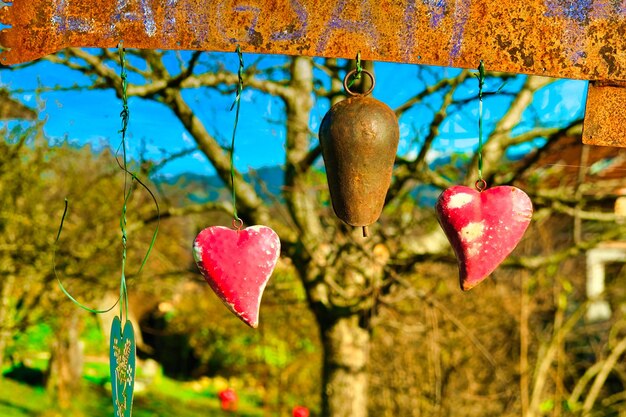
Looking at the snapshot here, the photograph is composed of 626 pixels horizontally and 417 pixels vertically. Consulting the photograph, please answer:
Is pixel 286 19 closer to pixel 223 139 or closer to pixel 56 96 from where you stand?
pixel 223 139

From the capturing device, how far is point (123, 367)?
1443 mm

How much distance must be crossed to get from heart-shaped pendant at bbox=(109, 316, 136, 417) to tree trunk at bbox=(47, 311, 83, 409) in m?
5.10

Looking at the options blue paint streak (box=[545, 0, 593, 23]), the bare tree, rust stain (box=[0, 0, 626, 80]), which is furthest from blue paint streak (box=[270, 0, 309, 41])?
the bare tree

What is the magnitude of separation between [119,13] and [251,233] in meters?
0.52

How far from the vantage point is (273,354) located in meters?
6.51

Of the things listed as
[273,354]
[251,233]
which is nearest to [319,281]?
[251,233]

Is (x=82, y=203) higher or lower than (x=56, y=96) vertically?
lower

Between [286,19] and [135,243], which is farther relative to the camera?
[135,243]

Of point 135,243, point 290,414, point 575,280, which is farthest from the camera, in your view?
point 290,414

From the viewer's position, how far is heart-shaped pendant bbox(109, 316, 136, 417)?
143 centimetres

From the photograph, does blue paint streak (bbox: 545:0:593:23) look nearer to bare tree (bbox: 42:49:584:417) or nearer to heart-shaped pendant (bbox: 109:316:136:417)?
heart-shaped pendant (bbox: 109:316:136:417)

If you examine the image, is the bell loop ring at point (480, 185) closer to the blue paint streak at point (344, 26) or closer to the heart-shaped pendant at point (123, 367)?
the blue paint streak at point (344, 26)

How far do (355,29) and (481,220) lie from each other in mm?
454

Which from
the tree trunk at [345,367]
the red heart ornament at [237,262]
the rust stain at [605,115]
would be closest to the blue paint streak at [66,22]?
the red heart ornament at [237,262]
